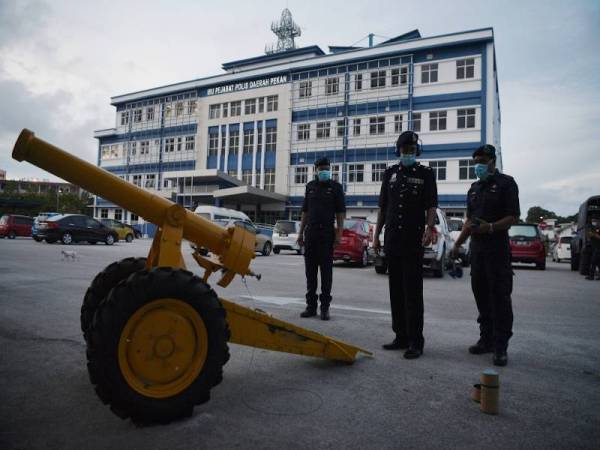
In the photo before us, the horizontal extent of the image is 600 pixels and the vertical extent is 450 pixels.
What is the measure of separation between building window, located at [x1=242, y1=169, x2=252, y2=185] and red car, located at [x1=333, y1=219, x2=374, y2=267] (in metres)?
32.3

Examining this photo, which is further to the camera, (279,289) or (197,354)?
(279,289)

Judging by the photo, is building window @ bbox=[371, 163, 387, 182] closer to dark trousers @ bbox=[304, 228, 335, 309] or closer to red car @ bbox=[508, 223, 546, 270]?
red car @ bbox=[508, 223, 546, 270]

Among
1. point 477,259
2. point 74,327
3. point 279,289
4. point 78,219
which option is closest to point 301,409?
point 477,259

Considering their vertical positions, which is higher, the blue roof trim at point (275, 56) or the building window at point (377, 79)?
the blue roof trim at point (275, 56)

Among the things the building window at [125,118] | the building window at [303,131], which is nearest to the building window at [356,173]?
the building window at [303,131]

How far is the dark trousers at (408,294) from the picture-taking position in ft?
12.3

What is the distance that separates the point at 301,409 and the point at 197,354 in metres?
0.72

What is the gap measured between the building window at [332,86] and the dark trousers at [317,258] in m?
37.5

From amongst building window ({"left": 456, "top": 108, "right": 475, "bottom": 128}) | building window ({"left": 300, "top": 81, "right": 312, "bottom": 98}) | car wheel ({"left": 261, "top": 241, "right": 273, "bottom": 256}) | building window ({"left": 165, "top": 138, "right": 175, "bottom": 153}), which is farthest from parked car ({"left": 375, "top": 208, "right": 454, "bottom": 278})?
building window ({"left": 165, "top": 138, "right": 175, "bottom": 153})

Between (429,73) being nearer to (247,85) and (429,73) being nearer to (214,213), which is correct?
(247,85)

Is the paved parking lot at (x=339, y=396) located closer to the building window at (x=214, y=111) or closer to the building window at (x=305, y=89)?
the building window at (x=305, y=89)

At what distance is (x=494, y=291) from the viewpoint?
3.77 metres

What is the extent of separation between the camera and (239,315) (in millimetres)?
2676

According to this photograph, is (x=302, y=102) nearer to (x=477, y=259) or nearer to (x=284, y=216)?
Answer: (x=284, y=216)
